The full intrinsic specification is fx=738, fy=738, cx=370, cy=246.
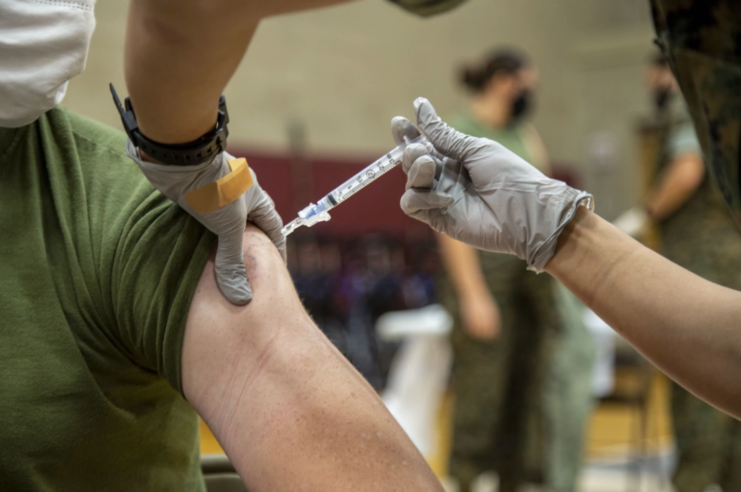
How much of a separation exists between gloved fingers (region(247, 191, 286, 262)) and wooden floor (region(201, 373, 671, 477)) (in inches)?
107

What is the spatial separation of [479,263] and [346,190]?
Answer: 182 centimetres

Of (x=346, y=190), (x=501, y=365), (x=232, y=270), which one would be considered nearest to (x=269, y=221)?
(x=232, y=270)

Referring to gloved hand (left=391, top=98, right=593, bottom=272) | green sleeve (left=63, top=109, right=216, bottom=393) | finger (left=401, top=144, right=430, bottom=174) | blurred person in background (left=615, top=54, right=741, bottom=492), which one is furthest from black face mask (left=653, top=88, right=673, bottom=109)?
green sleeve (left=63, top=109, right=216, bottom=393)

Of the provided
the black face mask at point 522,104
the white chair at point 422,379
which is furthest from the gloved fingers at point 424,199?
the white chair at point 422,379

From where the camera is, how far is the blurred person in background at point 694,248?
99.7 inches

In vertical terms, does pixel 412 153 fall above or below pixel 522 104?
above

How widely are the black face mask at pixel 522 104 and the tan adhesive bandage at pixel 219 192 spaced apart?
2.34 metres

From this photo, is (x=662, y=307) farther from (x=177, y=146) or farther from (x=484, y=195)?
(x=177, y=146)

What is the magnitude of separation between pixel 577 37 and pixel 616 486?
255 inches

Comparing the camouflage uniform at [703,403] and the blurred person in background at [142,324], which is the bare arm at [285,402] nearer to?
the blurred person in background at [142,324]

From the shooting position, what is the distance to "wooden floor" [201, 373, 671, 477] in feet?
12.5

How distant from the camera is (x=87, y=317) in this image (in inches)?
28.4

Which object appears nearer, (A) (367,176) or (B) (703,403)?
(A) (367,176)

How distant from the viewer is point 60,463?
70 centimetres
